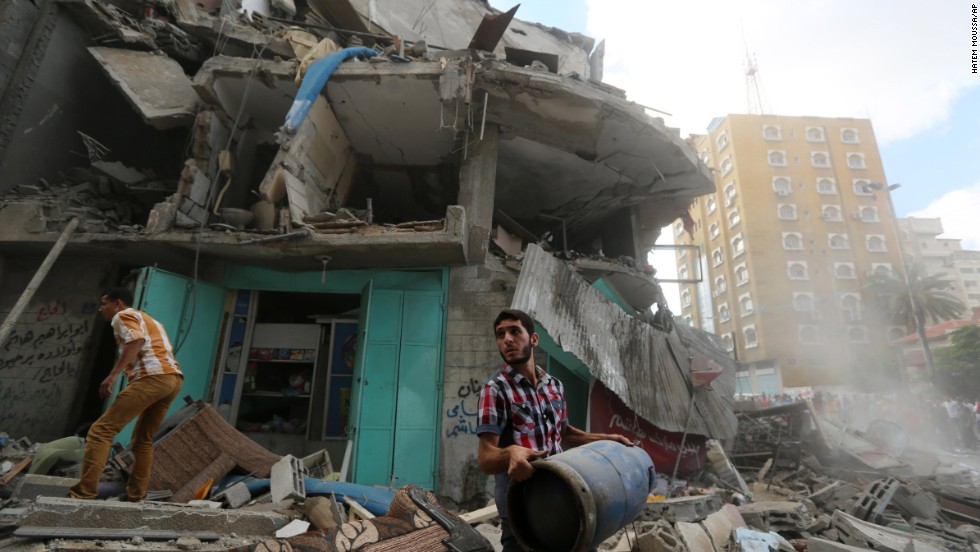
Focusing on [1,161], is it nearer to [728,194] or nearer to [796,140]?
[728,194]

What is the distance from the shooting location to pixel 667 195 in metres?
10.0

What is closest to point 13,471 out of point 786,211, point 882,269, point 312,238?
point 312,238

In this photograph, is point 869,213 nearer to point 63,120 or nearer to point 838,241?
point 838,241

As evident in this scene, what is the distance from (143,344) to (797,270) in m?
44.1

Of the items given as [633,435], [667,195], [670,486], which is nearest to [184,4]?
[667,195]

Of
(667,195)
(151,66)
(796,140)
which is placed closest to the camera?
(151,66)

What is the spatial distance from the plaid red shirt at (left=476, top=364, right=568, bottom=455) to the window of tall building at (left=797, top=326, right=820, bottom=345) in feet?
136

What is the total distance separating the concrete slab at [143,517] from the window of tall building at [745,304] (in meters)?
41.5

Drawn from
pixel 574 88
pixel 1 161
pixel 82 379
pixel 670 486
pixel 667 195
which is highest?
pixel 574 88

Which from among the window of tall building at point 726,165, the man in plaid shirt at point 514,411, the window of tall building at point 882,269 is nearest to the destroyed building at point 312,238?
the man in plaid shirt at point 514,411

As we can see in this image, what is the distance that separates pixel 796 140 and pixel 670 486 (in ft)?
154

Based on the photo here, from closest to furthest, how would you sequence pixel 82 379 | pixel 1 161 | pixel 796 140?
pixel 82 379
pixel 1 161
pixel 796 140

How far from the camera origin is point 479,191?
7.30 m

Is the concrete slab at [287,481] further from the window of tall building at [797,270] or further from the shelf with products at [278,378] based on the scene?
the window of tall building at [797,270]
